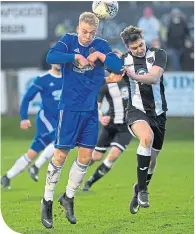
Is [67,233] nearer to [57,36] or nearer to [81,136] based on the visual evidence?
[81,136]

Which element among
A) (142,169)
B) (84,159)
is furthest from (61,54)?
(142,169)

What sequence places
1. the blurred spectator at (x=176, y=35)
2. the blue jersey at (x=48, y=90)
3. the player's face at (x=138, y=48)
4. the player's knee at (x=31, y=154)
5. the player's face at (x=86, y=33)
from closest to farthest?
the player's face at (x=86, y=33) < the player's face at (x=138, y=48) < the blue jersey at (x=48, y=90) < the player's knee at (x=31, y=154) < the blurred spectator at (x=176, y=35)

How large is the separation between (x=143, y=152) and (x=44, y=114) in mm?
3971

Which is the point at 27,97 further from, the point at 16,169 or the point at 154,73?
the point at 154,73

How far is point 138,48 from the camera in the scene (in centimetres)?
1052

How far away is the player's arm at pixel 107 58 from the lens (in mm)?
9789

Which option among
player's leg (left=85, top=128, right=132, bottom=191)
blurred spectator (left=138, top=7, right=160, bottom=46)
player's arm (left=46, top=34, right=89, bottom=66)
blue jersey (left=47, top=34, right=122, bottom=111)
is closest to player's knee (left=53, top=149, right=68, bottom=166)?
blue jersey (left=47, top=34, right=122, bottom=111)

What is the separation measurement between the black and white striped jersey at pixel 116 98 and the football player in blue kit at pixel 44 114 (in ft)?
2.49

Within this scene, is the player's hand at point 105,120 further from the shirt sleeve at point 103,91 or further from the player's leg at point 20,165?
the player's leg at point 20,165

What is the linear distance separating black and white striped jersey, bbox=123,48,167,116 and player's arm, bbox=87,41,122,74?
2.05ft

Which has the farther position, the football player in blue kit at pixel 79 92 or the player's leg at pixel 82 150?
the player's leg at pixel 82 150

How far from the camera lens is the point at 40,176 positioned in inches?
609

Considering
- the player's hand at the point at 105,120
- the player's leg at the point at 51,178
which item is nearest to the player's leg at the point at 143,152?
the player's leg at the point at 51,178

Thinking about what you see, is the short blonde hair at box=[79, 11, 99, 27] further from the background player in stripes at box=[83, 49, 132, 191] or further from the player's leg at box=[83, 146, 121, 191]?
the player's leg at box=[83, 146, 121, 191]
